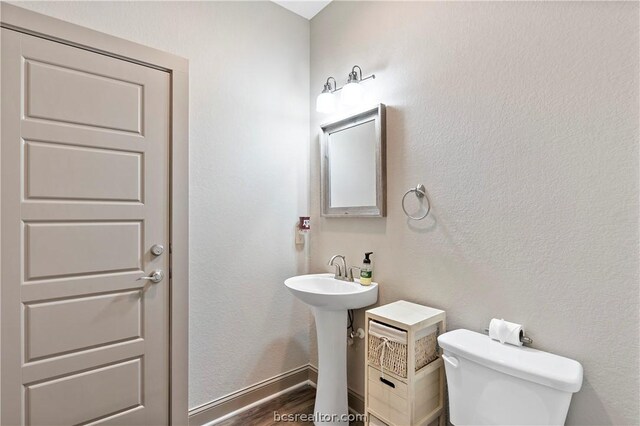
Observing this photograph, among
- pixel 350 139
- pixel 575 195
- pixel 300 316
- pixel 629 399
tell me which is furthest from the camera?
pixel 300 316

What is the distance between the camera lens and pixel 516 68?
1.22 m

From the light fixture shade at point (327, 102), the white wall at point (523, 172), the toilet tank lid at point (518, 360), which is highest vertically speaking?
the light fixture shade at point (327, 102)

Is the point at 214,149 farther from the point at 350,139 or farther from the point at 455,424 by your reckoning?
the point at 455,424

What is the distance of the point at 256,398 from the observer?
195cm

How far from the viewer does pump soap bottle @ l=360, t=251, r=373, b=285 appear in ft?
5.65

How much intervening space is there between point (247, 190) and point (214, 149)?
313 millimetres

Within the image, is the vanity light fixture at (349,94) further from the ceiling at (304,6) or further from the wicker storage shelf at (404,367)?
the wicker storage shelf at (404,367)

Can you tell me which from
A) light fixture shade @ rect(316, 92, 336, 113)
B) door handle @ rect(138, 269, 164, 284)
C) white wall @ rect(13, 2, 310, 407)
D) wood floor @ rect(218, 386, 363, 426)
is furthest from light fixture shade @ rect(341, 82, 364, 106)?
wood floor @ rect(218, 386, 363, 426)

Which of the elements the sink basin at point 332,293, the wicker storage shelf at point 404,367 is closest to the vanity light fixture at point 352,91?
the sink basin at point 332,293

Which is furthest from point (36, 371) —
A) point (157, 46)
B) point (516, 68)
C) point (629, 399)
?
point (516, 68)

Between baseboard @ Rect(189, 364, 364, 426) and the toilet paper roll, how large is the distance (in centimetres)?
98

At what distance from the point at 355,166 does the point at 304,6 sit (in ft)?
3.95

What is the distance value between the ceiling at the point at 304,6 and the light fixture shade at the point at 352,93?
2.49ft

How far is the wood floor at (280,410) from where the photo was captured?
1.78 metres
